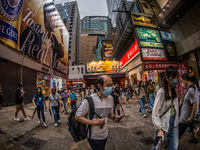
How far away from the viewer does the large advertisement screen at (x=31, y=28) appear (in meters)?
8.50

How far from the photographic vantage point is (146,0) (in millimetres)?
11844

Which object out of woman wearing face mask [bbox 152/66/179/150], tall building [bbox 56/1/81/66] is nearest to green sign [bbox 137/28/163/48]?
woman wearing face mask [bbox 152/66/179/150]

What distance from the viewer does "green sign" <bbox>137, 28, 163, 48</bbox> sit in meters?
9.52

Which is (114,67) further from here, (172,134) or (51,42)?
(172,134)

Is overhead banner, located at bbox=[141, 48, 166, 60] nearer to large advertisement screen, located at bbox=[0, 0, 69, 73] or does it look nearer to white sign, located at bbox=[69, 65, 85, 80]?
large advertisement screen, located at bbox=[0, 0, 69, 73]

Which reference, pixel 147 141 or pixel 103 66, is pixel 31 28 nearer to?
pixel 147 141

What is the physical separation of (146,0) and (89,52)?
86265mm

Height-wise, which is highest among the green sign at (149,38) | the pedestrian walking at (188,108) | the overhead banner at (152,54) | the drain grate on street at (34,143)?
the green sign at (149,38)

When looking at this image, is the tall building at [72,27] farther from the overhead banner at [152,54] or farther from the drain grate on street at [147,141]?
the drain grate on street at [147,141]

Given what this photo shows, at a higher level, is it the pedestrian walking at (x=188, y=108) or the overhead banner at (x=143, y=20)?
the overhead banner at (x=143, y=20)

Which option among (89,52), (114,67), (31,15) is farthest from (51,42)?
(89,52)

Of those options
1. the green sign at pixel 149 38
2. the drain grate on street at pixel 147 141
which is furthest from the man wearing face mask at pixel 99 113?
the green sign at pixel 149 38

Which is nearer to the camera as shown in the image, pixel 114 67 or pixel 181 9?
pixel 181 9

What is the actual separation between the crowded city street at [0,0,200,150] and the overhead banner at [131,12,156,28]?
103mm
